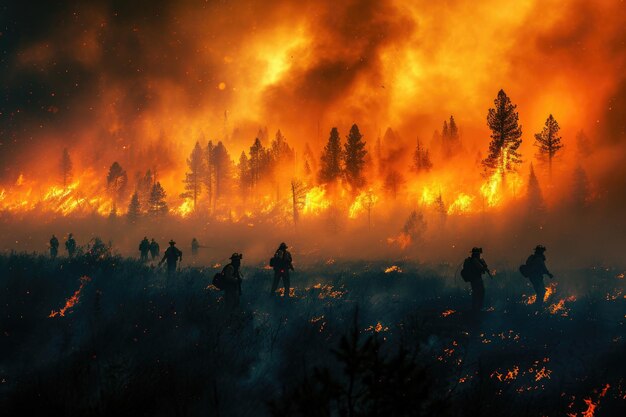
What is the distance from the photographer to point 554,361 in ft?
30.3

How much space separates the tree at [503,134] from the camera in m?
48.2

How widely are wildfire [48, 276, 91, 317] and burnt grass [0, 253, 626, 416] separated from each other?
180mm

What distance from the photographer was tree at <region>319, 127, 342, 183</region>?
58.7 m

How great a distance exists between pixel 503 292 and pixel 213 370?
11.7m

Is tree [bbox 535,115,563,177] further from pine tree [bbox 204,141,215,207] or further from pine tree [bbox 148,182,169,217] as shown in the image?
pine tree [bbox 148,182,169,217]

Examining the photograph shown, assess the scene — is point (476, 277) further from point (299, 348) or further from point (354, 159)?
point (354, 159)

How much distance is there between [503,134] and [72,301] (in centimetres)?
4822

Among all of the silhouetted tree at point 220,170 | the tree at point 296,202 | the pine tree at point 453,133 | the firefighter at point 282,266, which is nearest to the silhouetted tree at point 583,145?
the pine tree at point 453,133

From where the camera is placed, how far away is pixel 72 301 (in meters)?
14.1

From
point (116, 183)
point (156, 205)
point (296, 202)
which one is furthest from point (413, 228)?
point (116, 183)

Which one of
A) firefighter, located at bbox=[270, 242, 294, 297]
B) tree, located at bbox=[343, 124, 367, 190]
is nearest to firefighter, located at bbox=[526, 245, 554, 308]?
firefighter, located at bbox=[270, 242, 294, 297]

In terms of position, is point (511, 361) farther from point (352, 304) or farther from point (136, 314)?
point (136, 314)

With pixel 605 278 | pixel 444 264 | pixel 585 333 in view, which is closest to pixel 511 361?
pixel 585 333

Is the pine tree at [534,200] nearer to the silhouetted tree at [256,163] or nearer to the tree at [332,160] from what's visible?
the tree at [332,160]
